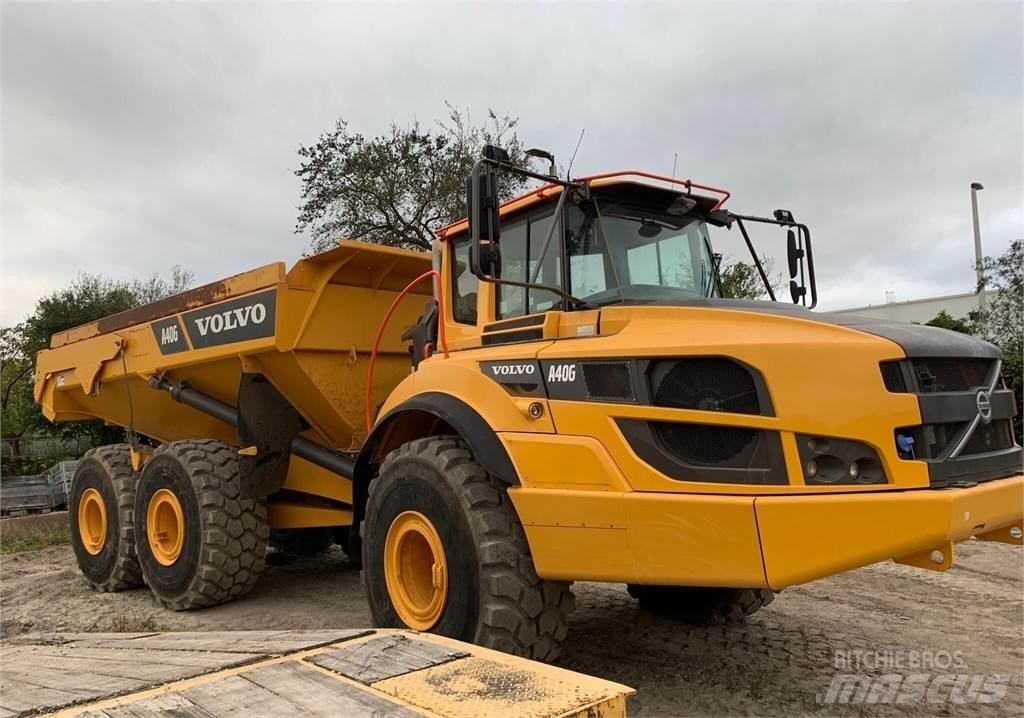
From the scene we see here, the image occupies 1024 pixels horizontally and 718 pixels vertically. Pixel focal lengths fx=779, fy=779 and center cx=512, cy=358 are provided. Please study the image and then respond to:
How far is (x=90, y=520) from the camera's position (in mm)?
8227

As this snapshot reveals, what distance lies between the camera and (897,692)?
4.09 m

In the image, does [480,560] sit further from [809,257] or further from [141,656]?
[809,257]

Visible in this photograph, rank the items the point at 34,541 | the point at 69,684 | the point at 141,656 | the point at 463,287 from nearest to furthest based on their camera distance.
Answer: the point at 69,684
the point at 141,656
the point at 463,287
the point at 34,541

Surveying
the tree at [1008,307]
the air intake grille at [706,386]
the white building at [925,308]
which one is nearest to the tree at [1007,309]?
the tree at [1008,307]

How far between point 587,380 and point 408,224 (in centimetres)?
1478

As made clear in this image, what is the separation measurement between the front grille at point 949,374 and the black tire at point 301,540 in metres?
6.66

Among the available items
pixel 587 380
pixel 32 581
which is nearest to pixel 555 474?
pixel 587 380

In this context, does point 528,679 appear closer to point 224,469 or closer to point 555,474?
point 555,474

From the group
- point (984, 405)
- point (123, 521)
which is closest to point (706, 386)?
point (984, 405)

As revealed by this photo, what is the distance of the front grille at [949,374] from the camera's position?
323cm

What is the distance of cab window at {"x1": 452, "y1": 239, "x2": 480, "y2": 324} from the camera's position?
4.72 meters

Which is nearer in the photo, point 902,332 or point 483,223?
point 902,332

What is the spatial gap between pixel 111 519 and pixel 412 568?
469 cm

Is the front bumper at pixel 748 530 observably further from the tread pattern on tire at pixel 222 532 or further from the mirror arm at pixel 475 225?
the tread pattern on tire at pixel 222 532
